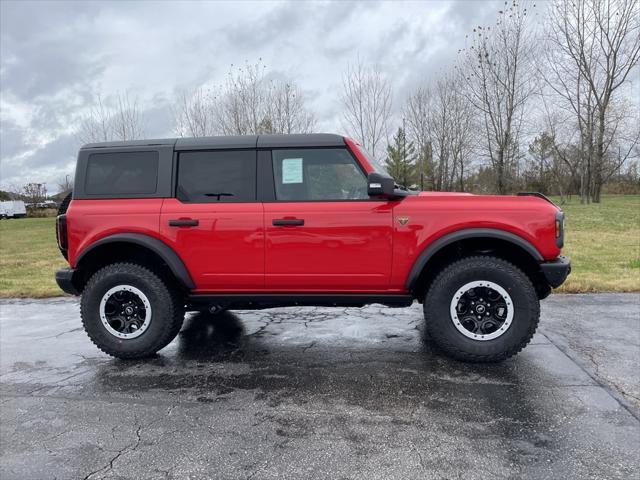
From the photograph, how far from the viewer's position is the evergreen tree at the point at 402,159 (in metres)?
26.9

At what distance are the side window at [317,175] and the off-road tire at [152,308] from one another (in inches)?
53.5

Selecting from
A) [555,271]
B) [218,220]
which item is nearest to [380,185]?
[218,220]

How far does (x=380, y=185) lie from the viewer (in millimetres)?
3594

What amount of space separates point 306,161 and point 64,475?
2770 mm

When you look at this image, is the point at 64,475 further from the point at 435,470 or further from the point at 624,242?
the point at 624,242

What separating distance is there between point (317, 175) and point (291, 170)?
0.76 ft

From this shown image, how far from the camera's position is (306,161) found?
3938mm

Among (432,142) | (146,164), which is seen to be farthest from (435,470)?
(432,142)

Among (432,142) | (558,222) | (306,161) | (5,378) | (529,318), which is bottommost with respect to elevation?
(5,378)

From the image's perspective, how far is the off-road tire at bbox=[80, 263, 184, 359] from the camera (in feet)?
13.0

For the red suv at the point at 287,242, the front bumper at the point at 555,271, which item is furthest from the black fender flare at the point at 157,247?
the front bumper at the point at 555,271

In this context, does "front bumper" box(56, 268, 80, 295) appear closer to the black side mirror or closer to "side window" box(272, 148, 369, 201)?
"side window" box(272, 148, 369, 201)

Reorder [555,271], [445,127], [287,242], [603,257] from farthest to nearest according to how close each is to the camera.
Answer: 1. [445,127]
2. [603,257]
3. [287,242]
4. [555,271]

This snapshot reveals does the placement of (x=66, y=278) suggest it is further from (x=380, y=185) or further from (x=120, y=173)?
(x=380, y=185)
